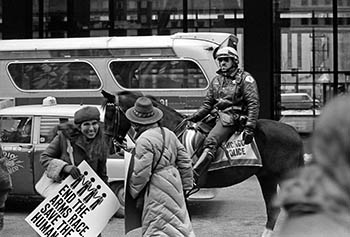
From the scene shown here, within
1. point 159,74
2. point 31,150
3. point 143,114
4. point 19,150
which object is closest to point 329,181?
point 143,114

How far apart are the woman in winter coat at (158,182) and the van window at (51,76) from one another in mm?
8611

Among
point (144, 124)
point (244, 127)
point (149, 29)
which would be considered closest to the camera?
point (144, 124)

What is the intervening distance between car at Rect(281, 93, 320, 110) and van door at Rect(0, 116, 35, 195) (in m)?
11.7

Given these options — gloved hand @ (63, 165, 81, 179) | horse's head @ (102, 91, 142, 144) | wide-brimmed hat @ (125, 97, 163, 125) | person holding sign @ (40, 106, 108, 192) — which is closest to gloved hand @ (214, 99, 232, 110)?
horse's head @ (102, 91, 142, 144)

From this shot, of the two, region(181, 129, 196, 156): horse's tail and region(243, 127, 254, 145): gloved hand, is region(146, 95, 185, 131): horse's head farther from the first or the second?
region(243, 127, 254, 145): gloved hand

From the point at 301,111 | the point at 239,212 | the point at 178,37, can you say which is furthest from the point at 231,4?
the point at 239,212

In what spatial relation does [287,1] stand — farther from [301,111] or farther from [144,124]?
[144,124]

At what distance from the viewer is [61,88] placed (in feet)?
48.3

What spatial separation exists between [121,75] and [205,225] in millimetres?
4562

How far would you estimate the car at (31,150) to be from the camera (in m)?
10.8

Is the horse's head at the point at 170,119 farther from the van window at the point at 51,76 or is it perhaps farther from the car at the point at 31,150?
the van window at the point at 51,76

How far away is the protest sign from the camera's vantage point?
684 centimetres

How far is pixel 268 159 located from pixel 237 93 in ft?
3.64

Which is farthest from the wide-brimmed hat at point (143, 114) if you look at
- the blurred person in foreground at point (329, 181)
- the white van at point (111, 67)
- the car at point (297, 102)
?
the car at point (297, 102)
